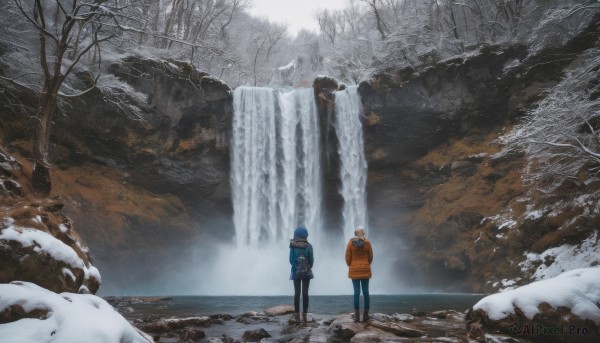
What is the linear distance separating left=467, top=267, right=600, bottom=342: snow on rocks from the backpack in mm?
3009

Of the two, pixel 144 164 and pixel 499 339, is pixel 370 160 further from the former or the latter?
pixel 499 339

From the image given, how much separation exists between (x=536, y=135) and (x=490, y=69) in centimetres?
930

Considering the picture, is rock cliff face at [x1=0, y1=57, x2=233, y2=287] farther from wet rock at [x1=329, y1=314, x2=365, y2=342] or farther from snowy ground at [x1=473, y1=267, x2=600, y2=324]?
snowy ground at [x1=473, y1=267, x2=600, y2=324]

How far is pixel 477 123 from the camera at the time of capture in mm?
21703

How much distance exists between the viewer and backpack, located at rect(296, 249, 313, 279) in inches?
279

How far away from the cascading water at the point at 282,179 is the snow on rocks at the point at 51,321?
61.3ft

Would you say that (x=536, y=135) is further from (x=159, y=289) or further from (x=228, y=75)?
(x=228, y=75)

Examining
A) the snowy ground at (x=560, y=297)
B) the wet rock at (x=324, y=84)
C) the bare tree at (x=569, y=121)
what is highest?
the wet rock at (x=324, y=84)

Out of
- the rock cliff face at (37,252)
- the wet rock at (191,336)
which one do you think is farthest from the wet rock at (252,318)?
the rock cliff face at (37,252)

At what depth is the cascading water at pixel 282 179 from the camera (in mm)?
22453

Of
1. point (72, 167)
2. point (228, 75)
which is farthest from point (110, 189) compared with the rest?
point (228, 75)

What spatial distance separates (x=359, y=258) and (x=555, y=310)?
9.37 ft

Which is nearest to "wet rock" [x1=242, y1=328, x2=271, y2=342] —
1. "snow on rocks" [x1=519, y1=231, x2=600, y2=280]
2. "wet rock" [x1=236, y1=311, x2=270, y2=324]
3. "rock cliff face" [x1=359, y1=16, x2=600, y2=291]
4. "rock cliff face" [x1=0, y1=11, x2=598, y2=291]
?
"wet rock" [x1=236, y1=311, x2=270, y2=324]

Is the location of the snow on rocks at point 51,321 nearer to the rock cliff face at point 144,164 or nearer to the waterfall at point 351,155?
the rock cliff face at point 144,164
